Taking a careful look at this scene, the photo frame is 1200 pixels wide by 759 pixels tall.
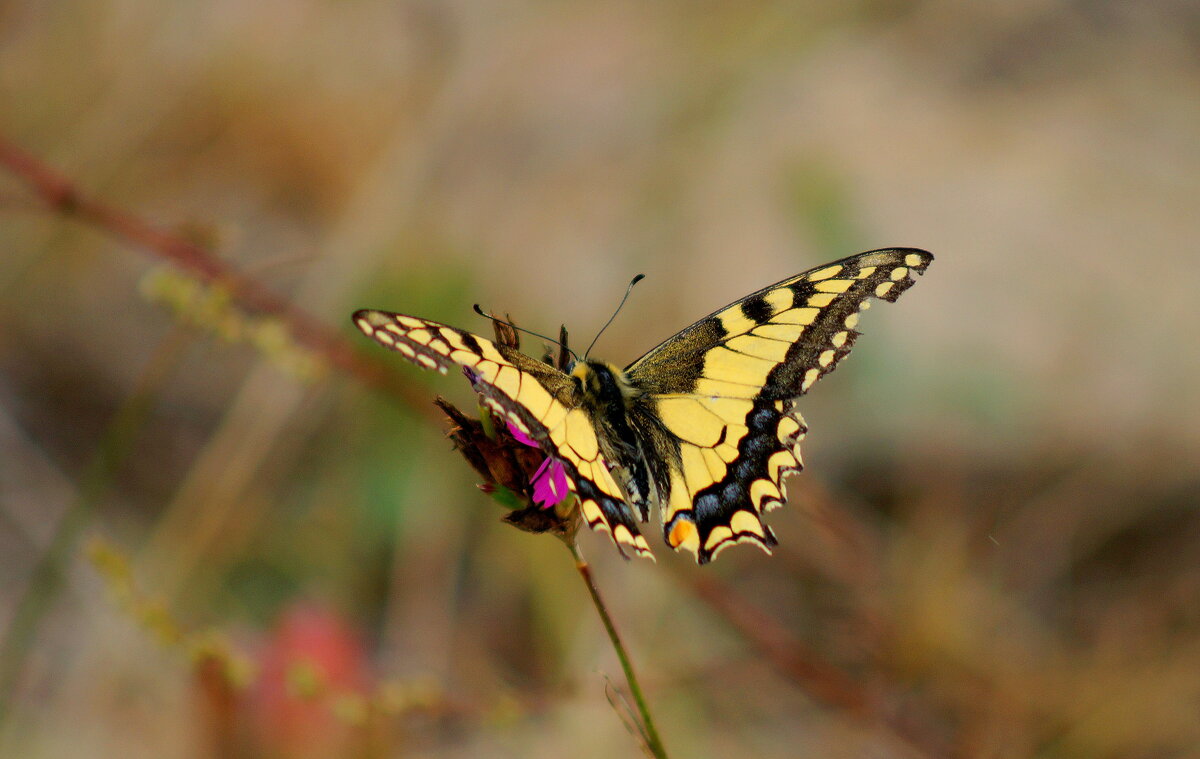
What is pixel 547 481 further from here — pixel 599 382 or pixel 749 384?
pixel 749 384

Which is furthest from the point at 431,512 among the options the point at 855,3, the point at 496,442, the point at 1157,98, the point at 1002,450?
the point at 1157,98

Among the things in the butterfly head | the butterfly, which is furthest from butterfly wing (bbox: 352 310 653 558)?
the butterfly head

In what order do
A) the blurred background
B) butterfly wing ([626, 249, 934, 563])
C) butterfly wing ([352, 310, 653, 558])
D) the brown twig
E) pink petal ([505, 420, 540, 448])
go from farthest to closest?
the blurred background → the brown twig → butterfly wing ([626, 249, 934, 563]) → pink petal ([505, 420, 540, 448]) → butterfly wing ([352, 310, 653, 558])

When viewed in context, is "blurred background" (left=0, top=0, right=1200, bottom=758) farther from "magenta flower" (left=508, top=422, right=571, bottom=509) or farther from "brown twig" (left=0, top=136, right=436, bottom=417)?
"magenta flower" (left=508, top=422, right=571, bottom=509)

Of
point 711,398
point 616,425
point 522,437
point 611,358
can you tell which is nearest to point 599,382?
point 616,425

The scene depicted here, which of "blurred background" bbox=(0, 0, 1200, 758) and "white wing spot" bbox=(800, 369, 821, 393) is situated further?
"blurred background" bbox=(0, 0, 1200, 758)

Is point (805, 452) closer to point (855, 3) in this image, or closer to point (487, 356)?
point (487, 356)
